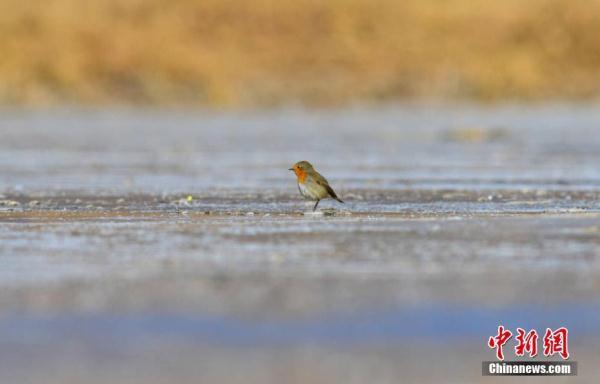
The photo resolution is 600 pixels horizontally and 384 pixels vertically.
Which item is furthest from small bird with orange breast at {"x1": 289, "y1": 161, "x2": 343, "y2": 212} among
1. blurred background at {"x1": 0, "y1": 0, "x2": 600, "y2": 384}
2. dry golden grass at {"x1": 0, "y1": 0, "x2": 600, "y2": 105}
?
dry golden grass at {"x1": 0, "y1": 0, "x2": 600, "y2": 105}

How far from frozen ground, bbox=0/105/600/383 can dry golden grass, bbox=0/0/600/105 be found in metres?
35.6

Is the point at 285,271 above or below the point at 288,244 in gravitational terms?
below

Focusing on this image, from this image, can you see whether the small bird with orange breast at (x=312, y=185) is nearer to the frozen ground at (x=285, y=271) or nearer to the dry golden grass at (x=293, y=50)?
the frozen ground at (x=285, y=271)

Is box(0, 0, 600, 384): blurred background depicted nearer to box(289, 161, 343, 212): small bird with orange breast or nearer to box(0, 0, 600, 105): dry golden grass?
box(289, 161, 343, 212): small bird with orange breast

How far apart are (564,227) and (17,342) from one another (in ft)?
18.9

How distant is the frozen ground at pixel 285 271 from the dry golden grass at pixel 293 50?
3562cm

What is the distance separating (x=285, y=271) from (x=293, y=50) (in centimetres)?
5487

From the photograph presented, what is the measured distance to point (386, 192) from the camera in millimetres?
17234

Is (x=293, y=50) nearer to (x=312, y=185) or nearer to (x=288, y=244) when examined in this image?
(x=312, y=185)

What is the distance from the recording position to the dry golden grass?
5756 centimetres

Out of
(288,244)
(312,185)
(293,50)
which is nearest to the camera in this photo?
(288,244)

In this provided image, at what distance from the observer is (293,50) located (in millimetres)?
64375

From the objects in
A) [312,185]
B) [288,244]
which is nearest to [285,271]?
[288,244]

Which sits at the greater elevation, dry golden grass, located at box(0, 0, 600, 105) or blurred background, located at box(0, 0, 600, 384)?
dry golden grass, located at box(0, 0, 600, 105)
